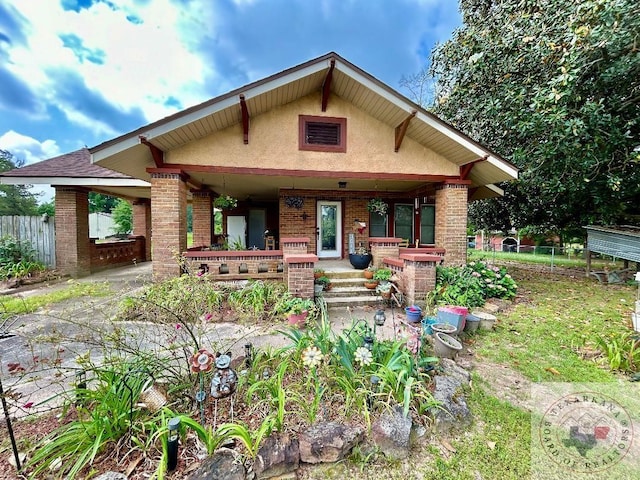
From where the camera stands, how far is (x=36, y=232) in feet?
27.5

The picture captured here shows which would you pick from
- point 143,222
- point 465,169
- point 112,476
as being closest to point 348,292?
point 465,169

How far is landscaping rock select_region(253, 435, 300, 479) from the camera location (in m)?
2.02

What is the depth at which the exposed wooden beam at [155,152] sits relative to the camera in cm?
521

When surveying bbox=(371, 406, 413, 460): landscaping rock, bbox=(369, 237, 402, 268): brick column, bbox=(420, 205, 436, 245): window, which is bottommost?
bbox=(371, 406, 413, 460): landscaping rock

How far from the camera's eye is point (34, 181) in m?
8.11

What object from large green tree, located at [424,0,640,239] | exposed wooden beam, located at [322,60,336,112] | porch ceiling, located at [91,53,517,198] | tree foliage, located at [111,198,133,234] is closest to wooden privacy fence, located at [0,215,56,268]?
porch ceiling, located at [91,53,517,198]

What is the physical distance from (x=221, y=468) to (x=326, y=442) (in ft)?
2.63

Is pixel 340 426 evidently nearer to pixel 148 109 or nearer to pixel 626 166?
pixel 626 166

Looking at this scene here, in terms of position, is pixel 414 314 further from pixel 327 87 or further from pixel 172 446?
pixel 327 87

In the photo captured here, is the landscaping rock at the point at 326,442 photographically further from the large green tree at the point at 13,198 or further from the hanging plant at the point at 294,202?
the large green tree at the point at 13,198

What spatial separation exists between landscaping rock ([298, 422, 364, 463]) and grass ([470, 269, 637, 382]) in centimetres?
263

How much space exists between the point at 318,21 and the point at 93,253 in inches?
559

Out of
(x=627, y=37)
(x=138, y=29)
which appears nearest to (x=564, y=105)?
(x=627, y=37)

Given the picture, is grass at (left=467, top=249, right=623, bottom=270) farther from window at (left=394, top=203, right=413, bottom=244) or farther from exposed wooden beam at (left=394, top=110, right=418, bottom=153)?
exposed wooden beam at (left=394, top=110, right=418, bottom=153)
